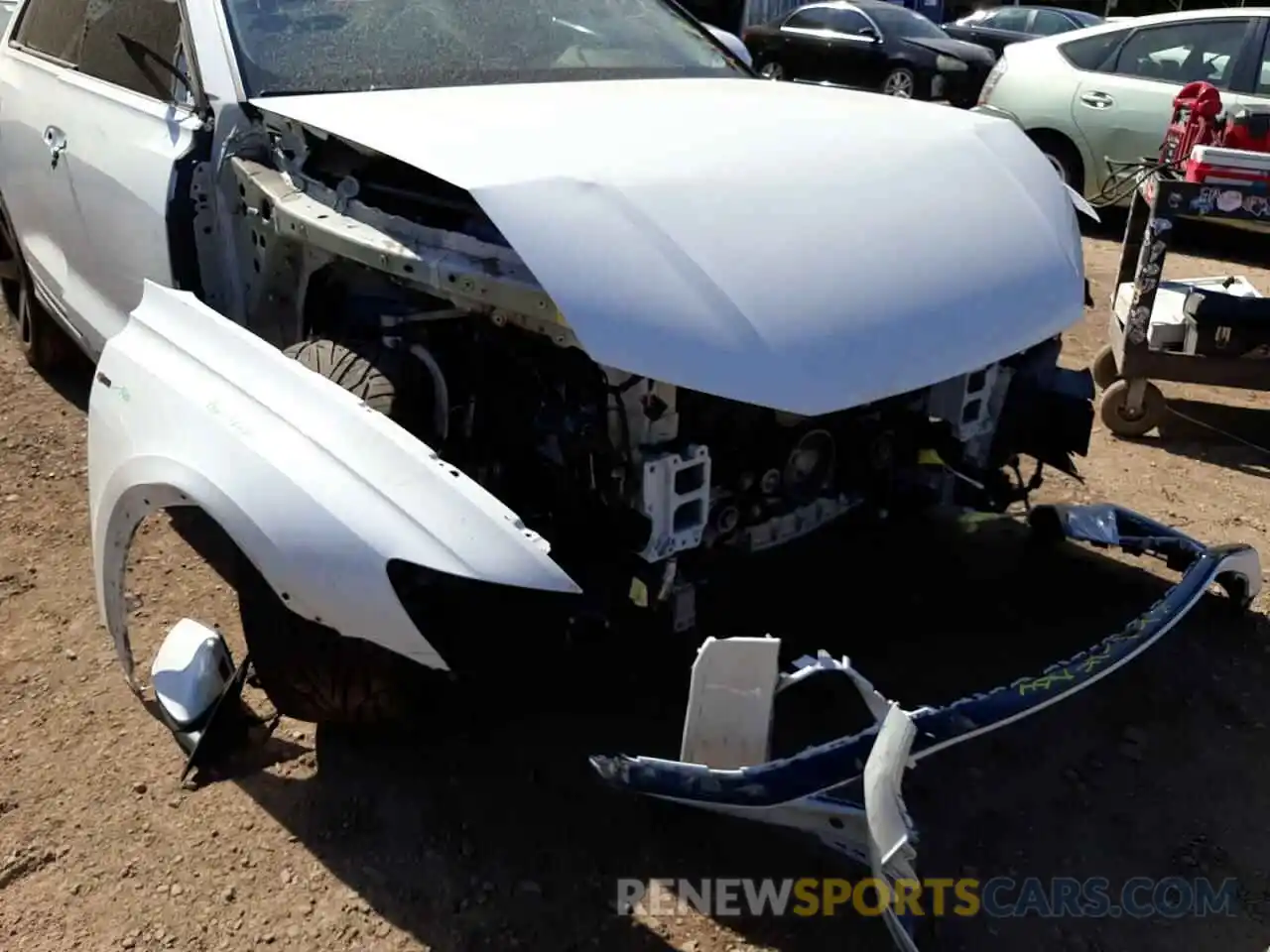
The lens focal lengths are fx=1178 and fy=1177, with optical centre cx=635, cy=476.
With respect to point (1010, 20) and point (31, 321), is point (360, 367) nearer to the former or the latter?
point (31, 321)

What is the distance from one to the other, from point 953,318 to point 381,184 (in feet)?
4.41

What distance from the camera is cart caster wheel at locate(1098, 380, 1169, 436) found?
15.9ft

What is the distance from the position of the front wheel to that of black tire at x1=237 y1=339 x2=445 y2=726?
10.9m

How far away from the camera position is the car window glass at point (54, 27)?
393cm

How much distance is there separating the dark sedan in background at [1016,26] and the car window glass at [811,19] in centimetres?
167

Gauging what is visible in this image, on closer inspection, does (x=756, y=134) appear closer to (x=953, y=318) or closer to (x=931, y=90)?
(x=953, y=318)

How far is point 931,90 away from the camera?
1221cm

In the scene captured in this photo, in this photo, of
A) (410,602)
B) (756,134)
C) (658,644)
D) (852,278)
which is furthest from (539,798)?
(756,134)

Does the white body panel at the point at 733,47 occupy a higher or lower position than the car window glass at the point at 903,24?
higher

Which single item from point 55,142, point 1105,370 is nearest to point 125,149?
point 55,142

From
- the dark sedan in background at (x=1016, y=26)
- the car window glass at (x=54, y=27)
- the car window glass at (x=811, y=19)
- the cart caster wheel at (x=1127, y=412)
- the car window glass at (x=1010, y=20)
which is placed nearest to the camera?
the car window glass at (x=54, y=27)

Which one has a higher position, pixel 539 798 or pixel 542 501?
pixel 542 501

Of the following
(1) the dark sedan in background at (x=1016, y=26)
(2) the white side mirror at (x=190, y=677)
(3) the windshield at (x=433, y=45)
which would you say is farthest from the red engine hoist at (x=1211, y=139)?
(1) the dark sedan in background at (x=1016, y=26)

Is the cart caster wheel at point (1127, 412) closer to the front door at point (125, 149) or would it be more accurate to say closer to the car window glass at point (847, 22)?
the front door at point (125, 149)
